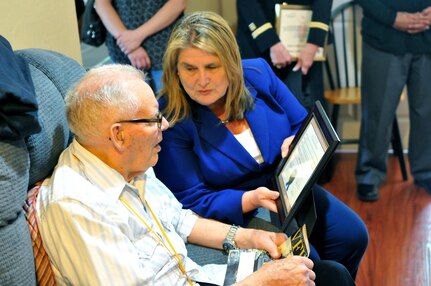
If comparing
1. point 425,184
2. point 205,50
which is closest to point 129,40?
point 205,50

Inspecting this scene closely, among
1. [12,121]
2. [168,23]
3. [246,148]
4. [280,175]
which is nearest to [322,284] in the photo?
[280,175]

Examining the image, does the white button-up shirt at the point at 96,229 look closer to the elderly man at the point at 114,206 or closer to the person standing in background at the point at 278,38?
the elderly man at the point at 114,206

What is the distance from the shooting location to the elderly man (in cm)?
125

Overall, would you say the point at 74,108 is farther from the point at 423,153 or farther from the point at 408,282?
the point at 423,153

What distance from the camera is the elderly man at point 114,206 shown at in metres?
1.25

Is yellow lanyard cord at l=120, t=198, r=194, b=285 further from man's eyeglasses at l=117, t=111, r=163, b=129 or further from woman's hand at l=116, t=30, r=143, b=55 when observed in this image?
woman's hand at l=116, t=30, r=143, b=55

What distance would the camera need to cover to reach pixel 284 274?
4.86 ft

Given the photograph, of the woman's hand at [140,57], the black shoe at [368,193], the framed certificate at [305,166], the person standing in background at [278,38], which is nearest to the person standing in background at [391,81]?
the black shoe at [368,193]

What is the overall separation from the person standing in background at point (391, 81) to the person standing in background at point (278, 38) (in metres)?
0.25

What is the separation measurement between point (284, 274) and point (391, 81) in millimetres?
1826

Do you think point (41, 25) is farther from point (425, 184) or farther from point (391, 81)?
point (425, 184)

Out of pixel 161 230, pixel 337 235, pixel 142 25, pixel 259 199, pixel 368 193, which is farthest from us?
pixel 368 193

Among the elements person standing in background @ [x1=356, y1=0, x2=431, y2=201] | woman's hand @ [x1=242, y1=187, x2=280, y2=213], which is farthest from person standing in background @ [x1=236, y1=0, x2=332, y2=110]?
woman's hand @ [x1=242, y1=187, x2=280, y2=213]

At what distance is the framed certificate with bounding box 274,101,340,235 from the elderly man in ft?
0.55
